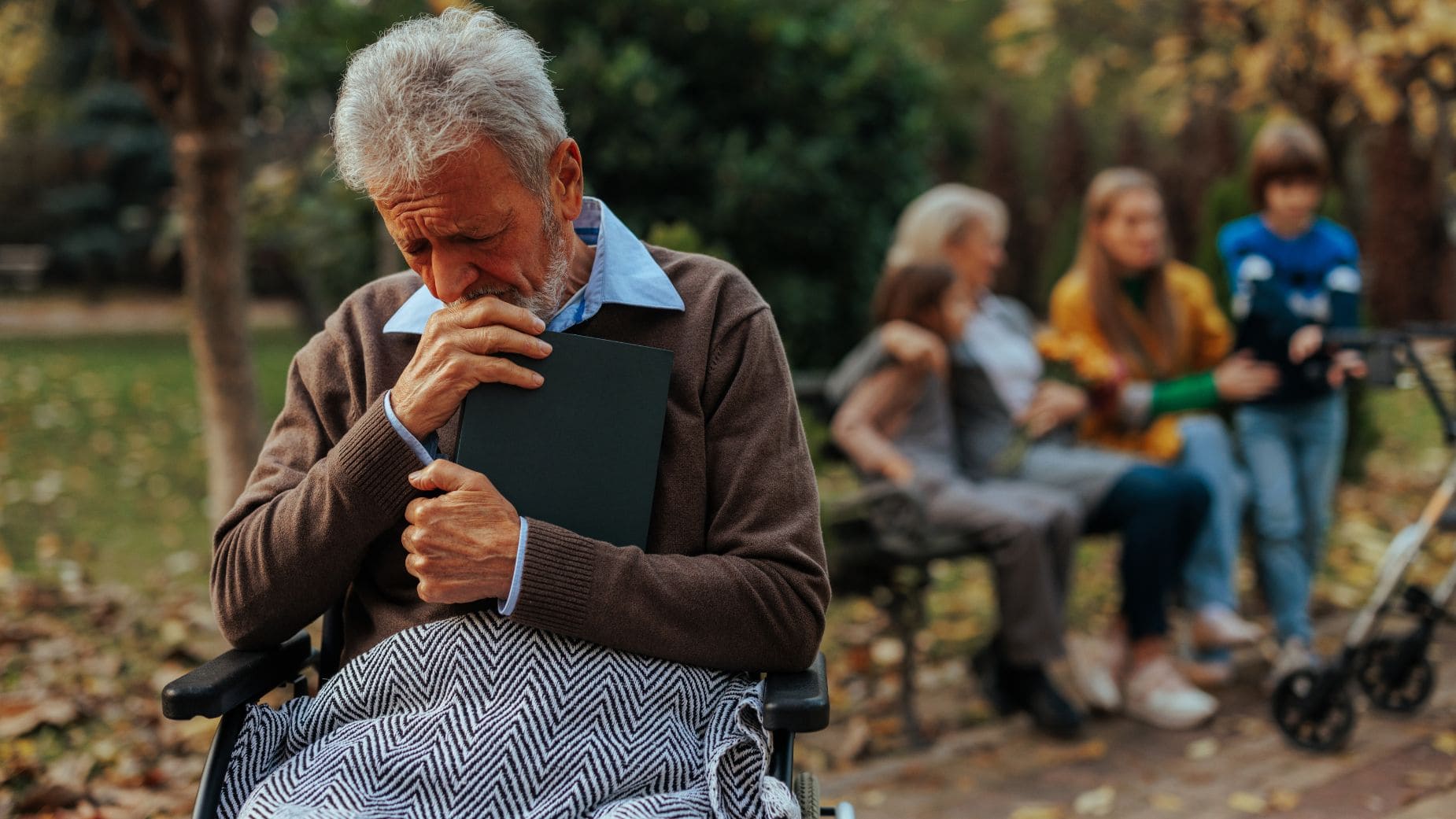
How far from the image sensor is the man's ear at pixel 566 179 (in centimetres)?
209

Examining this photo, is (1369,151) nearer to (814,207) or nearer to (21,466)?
(814,207)

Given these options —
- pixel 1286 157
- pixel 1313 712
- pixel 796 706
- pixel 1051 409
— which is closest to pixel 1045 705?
pixel 1313 712

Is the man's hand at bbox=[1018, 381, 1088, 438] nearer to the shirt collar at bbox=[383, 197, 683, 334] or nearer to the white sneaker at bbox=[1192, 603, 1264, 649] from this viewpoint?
the white sneaker at bbox=[1192, 603, 1264, 649]

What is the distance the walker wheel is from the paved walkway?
6 centimetres

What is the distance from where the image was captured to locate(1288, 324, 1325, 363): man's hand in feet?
14.3

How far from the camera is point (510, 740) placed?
1928 millimetres

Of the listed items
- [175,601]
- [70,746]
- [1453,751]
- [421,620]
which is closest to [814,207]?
[175,601]

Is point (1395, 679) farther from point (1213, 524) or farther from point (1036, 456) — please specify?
point (1036, 456)

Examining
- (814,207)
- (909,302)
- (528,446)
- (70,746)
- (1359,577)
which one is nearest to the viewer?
(528,446)

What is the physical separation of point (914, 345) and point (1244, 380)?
4.21ft

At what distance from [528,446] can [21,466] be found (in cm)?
725

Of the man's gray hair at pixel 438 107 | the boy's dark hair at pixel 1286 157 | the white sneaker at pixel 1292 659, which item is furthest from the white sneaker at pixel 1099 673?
the man's gray hair at pixel 438 107

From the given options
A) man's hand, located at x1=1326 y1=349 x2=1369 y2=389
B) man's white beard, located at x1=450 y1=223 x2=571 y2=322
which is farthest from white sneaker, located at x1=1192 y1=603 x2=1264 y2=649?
man's white beard, located at x1=450 y1=223 x2=571 y2=322

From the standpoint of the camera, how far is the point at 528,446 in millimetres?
2014
